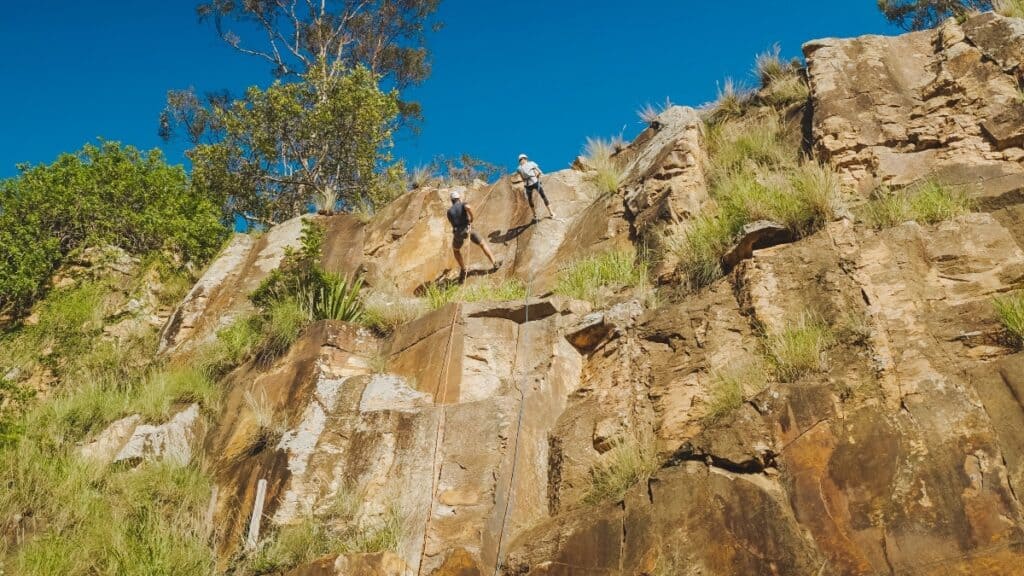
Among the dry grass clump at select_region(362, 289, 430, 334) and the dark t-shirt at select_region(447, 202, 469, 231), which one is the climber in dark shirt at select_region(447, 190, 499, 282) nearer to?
the dark t-shirt at select_region(447, 202, 469, 231)

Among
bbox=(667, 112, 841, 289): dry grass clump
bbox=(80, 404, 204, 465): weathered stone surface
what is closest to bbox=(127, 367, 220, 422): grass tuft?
bbox=(80, 404, 204, 465): weathered stone surface

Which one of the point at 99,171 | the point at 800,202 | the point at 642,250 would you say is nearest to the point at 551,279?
the point at 642,250

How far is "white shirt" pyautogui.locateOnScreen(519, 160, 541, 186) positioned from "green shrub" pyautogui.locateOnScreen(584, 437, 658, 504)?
6.83 meters

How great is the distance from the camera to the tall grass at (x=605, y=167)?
39.6 ft

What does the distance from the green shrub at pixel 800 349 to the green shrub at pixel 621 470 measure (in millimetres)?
1196

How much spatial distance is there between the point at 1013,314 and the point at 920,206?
6.26 ft

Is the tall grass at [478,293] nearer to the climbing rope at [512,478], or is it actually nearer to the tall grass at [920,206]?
the climbing rope at [512,478]

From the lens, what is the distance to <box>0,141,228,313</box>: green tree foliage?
13.8 meters

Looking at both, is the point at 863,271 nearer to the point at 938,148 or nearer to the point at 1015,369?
the point at 1015,369

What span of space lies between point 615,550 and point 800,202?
3.89m

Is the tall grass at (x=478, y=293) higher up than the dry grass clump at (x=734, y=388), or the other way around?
the tall grass at (x=478, y=293)

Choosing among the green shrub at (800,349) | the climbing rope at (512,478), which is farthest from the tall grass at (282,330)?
the green shrub at (800,349)

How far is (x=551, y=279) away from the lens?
10.7 m

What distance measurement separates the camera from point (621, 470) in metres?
6.70
